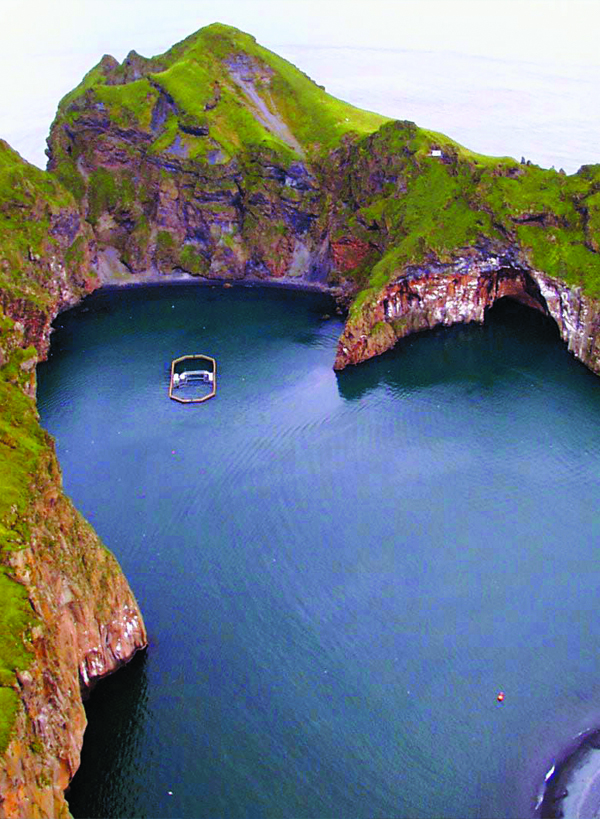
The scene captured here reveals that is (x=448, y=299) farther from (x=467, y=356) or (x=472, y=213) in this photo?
(x=472, y=213)

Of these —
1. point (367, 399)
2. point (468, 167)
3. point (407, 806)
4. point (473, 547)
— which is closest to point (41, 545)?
point (407, 806)

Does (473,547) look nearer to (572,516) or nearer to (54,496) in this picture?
(572,516)

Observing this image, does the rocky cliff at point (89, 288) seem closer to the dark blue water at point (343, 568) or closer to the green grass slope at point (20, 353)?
the green grass slope at point (20, 353)

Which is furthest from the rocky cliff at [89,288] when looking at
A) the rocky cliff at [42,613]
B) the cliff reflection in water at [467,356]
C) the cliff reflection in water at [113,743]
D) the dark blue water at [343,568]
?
the dark blue water at [343,568]

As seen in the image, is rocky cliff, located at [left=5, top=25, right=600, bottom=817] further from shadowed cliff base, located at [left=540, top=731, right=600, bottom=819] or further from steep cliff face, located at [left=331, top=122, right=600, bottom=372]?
shadowed cliff base, located at [left=540, top=731, right=600, bottom=819]

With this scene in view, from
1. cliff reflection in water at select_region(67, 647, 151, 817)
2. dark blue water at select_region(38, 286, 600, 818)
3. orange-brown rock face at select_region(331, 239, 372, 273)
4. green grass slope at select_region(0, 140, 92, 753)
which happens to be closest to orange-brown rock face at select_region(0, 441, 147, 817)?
green grass slope at select_region(0, 140, 92, 753)
